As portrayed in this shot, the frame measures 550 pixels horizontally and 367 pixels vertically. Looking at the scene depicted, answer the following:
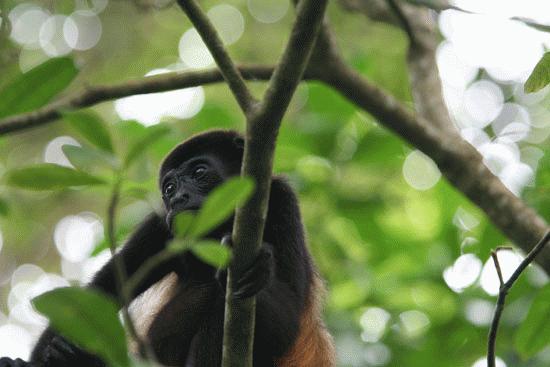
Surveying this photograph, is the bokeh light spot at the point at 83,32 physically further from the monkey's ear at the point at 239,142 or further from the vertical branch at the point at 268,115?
the vertical branch at the point at 268,115

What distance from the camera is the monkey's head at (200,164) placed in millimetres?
4996

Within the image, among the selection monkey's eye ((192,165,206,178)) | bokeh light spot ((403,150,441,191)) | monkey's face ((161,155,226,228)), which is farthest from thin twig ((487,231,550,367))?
bokeh light spot ((403,150,441,191))

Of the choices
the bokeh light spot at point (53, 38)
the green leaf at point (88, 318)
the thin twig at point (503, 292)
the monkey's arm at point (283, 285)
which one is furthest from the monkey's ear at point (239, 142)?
the bokeh light spot at point (53, 38)

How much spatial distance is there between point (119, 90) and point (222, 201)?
2.27 m

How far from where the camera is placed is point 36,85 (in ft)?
9.93

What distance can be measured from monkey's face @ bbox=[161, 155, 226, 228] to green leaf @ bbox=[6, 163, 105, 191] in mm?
2627

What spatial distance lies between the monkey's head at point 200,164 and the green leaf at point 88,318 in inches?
113

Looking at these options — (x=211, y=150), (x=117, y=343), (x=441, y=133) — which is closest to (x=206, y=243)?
(x=117, y=343)

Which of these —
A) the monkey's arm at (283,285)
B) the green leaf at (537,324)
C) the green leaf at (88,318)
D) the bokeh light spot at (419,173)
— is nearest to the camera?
the green leaf at (88,318)

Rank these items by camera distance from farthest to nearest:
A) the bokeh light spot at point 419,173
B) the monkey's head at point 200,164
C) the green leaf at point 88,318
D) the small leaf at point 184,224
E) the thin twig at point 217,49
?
the bokeh light spot at point 419,173 → the monkey's head at point 200,164 → the thin twig at point 217,49 → the small leaf at point 184,224 → the green leaf at point 88,318

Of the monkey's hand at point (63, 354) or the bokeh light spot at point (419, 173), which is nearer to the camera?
the monkey's hand at point (63, 354)

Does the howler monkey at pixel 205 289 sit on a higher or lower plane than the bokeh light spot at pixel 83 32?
higher

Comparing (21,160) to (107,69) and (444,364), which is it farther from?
(444,364)

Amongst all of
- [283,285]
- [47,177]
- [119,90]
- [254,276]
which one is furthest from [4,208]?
[283,285]
